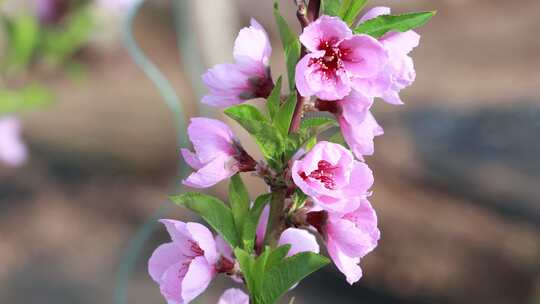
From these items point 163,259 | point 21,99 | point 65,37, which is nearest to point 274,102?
point 163,259

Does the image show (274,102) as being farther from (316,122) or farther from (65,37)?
(65,37)

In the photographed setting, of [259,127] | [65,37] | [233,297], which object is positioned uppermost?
[259,127]

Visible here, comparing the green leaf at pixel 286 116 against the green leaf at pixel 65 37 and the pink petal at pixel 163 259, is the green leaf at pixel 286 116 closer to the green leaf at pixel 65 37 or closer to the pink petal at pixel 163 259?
the pink petal at pixel 163 259

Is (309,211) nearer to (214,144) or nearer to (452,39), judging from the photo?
(214,144)

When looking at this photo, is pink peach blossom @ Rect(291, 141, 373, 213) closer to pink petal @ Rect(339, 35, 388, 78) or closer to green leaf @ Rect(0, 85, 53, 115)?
pink petal @ Rect(339, 35, 388, 78)

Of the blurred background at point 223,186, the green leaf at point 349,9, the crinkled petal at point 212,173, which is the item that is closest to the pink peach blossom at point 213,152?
the crinkled petal at point 212,173
